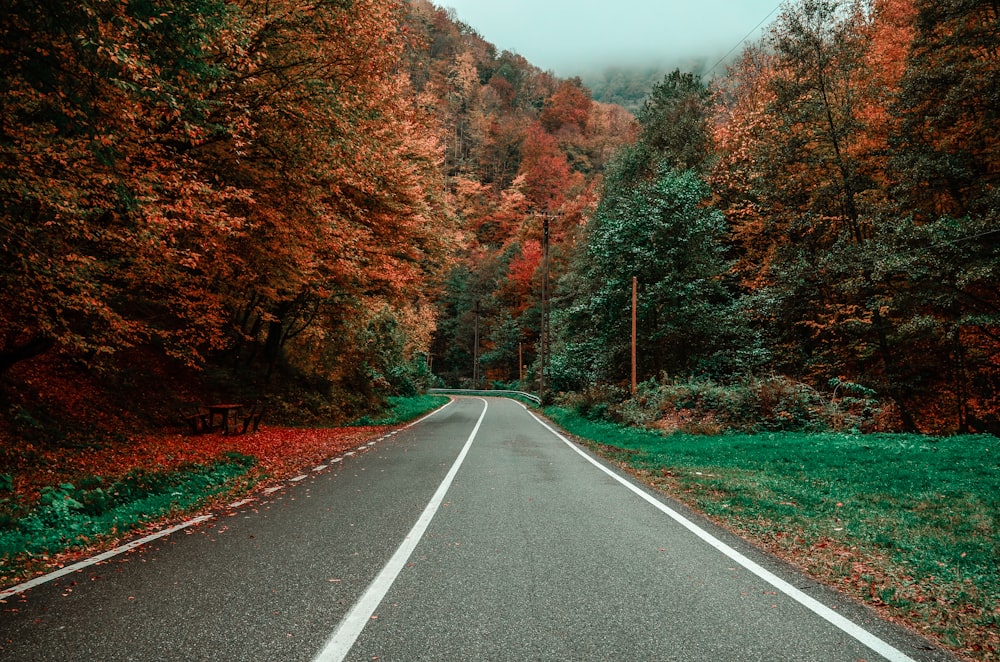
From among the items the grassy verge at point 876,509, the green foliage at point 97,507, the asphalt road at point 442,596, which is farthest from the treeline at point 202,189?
the grassy verge at point 876,509

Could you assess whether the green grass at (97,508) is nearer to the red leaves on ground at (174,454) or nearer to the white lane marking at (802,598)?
the red leaves on ground at (174,454)

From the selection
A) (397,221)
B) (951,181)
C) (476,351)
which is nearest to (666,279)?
(951,181)

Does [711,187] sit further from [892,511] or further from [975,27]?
[892,511]

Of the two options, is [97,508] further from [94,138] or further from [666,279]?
[666,279]

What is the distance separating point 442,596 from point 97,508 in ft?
15.3

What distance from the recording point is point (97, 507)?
19.2 ft

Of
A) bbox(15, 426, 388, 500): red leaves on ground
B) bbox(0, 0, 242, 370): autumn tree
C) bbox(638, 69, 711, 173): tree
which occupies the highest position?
bbox(638, 69, 711, 173): tree

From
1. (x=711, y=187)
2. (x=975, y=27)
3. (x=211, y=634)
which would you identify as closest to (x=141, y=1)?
(x=211, y=634)

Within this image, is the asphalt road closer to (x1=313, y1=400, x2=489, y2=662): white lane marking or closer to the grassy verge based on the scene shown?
(x1=313, y1=400, x2=489, y2=662): white lane marking

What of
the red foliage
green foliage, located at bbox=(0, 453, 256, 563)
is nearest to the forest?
the red foliage

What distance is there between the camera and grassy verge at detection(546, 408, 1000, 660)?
12.6 ft

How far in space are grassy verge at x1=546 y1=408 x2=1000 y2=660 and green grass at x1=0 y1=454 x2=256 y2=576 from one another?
21.4 feet

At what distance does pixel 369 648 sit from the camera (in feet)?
9.41

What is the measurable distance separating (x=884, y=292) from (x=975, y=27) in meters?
7.95
